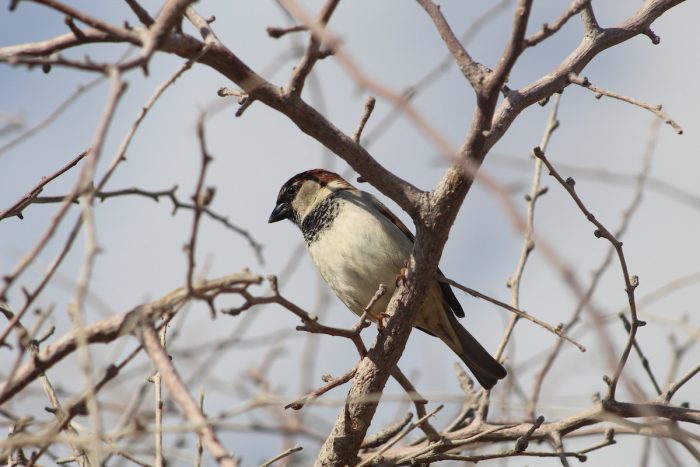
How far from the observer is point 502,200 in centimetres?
97

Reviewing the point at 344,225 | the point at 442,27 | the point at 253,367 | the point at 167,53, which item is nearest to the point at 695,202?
the point at 442,27

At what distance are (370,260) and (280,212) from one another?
130 cm

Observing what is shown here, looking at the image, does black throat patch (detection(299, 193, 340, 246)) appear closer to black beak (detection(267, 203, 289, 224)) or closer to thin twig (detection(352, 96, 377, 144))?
black beak (detection(267, 203, 289, 224))

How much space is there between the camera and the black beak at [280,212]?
206 inches

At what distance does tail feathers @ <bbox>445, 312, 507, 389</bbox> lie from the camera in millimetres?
4270

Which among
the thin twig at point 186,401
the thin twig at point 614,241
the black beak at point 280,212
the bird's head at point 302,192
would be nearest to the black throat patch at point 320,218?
the bird's head at point 302,192

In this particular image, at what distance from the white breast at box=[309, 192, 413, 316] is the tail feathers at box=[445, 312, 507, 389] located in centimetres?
48

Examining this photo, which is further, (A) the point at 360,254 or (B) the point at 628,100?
(A) the point at 360,254

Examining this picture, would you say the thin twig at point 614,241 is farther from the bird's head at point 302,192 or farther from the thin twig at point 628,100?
the bird's head at point 302,192

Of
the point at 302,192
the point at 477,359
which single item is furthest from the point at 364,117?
the point at 302,192

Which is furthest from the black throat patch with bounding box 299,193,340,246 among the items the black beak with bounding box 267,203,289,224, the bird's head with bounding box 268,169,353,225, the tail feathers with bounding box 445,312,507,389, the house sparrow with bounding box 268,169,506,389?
the tail feathers with bounding box 445,312,507,389

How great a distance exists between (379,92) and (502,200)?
0.26m

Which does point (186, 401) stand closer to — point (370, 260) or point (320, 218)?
point (370, 260)

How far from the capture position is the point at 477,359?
4391 mm
